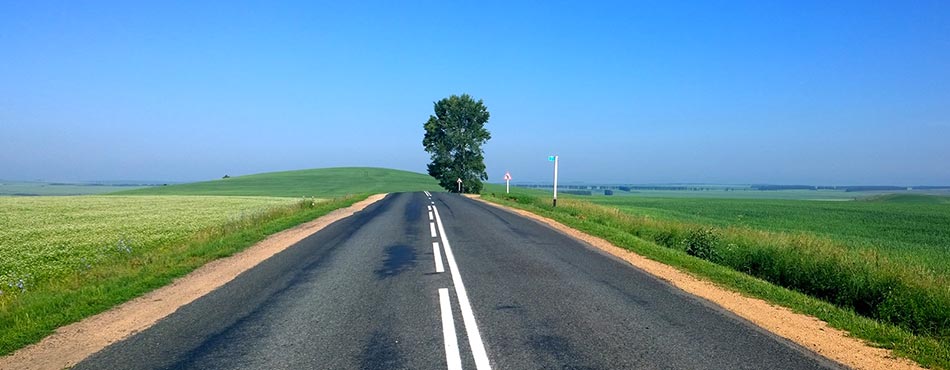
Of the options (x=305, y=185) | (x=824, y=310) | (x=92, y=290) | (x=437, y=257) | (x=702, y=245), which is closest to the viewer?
(x=824, y=310)

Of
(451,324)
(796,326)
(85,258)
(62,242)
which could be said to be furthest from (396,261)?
(62,242)

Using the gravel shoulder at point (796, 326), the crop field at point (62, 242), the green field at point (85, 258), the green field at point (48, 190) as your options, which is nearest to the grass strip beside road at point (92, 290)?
the green field at point (85, 258)

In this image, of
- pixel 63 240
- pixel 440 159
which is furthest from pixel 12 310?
pixel 440 159

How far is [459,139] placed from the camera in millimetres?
64625

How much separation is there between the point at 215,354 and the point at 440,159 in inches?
2381

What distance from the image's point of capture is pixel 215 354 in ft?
17.0

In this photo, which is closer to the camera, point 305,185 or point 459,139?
point 459,139

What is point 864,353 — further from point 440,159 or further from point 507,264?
point 440,159

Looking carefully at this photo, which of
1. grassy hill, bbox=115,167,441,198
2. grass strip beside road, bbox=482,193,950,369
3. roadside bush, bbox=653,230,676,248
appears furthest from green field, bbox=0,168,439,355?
grassy hill, bbox=115,167,441,198

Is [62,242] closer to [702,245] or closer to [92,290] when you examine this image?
[92,290]

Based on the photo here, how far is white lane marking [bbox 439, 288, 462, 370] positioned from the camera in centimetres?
481

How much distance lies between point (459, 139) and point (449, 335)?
5947 cm

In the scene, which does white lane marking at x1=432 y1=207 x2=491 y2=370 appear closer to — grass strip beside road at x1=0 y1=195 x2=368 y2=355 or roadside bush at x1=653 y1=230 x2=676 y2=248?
grass strip beside road at x1=0 y1=195 x2=368 y2=355

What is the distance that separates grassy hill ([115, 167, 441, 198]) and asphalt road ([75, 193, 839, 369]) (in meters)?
70.9
